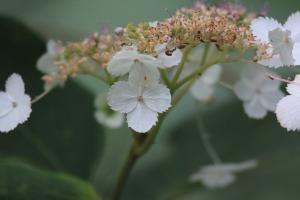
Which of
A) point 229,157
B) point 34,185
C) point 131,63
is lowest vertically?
point 229,157

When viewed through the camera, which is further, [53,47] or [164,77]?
[53,47]

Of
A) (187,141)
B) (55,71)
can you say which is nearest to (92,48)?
(55,71)

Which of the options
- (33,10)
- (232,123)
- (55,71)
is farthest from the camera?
(33,10)

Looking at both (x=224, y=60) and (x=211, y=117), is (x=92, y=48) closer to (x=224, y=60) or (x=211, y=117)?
(x=224, y=60)

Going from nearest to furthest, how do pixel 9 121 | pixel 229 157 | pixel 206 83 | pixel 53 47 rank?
pixel 9 121 → pixel 53 47 → pixel 206 83 → pixel 229 157

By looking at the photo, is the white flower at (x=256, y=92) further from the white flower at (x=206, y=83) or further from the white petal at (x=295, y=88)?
the white petal at (x=295, y=88)

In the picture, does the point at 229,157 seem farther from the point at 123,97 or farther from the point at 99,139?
the point at 123,97

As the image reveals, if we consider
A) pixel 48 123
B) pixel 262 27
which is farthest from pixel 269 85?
pixel 48 123
